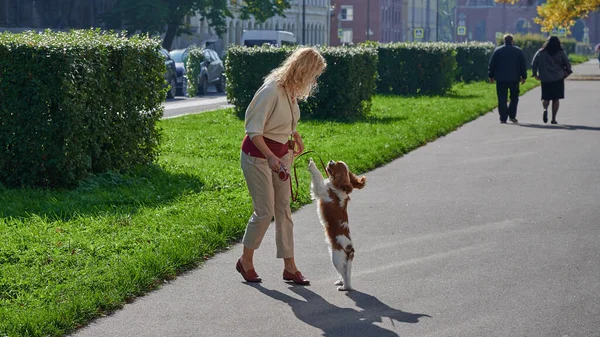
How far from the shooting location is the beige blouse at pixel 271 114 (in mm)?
7391

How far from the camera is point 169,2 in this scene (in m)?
58.7

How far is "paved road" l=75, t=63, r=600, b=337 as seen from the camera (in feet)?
21.7

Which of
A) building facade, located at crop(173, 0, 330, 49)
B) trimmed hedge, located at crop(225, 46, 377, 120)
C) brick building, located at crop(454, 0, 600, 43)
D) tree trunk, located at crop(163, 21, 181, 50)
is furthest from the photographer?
brick building, located at crop(454, 0, 600, 43)

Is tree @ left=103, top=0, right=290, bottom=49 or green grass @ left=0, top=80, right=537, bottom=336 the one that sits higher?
tree @ left=103, top=0, right=290, bottom=49

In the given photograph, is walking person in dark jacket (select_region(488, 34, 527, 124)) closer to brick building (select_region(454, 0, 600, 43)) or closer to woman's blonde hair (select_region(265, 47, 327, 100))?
woman's blonde hair (select_region(265, 47, 327, 100))

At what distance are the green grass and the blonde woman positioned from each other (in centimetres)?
74

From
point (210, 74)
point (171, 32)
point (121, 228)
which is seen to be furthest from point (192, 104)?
point (171, 32)

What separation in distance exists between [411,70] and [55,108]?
22301 millimetres

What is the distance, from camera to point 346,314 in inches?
271

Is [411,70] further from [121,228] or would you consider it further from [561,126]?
[121,228]

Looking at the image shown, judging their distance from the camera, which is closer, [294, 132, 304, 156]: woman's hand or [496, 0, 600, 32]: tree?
[294, 132, 304, 156]: woman's hand

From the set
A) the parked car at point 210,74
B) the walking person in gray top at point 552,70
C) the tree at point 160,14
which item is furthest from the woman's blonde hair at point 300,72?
the tree at point 160,14

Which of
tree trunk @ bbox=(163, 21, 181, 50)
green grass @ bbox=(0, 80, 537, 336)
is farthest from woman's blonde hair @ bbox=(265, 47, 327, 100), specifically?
tree trunk @ bbox=(163, 21, 181, 50)

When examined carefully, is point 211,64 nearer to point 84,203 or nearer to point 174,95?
point 174,95
